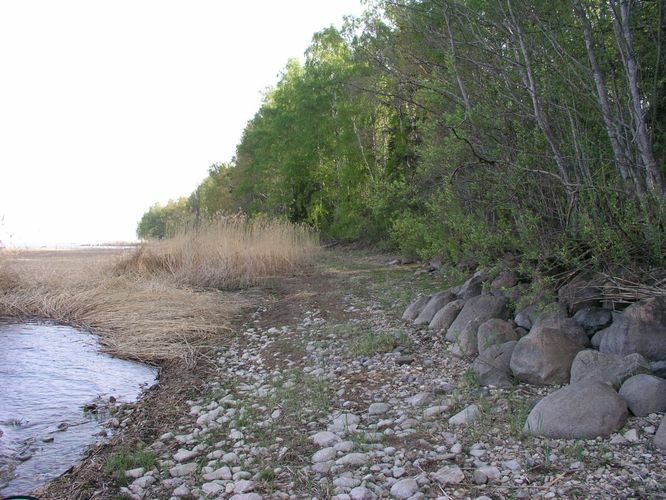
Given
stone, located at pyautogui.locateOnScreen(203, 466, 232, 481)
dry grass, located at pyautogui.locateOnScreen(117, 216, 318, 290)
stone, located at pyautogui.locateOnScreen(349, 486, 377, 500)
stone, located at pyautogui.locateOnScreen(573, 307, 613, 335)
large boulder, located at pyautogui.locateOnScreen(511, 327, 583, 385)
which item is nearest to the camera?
stone, located at pyautogui.locateOnScreen(349, 486, 377, 500)

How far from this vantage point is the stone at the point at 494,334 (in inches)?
194

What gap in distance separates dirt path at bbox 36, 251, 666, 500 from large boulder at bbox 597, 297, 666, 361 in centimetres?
77

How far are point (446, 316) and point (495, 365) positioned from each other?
1.67 m

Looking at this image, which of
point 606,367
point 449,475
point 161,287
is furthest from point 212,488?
point 161,287

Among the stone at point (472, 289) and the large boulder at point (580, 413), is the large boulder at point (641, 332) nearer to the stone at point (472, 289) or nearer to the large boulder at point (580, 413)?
the large boulder at point (580, 413)

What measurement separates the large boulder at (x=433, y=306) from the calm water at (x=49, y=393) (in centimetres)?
317

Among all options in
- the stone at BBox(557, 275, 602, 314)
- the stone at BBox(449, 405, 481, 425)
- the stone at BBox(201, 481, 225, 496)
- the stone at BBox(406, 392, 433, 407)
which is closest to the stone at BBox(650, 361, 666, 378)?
the stone at BBox(557, 275, 602, 314)

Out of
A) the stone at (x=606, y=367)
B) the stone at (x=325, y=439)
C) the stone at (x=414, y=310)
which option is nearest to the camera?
the stone at (x=325, y=439)

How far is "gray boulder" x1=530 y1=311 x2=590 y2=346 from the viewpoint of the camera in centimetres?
445

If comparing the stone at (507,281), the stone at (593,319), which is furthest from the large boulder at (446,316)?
the stone at (593,319)

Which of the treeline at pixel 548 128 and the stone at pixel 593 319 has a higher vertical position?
the treeline at pixel 548 128

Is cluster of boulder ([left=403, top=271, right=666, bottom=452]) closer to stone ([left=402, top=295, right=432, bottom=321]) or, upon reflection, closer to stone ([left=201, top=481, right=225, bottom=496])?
stone ([left=402, top=295, right=432, bottom=321])

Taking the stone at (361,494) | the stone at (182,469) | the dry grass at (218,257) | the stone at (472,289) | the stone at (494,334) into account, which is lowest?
the stone at (361,494)

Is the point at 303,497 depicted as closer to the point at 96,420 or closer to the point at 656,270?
the point at 96,420
